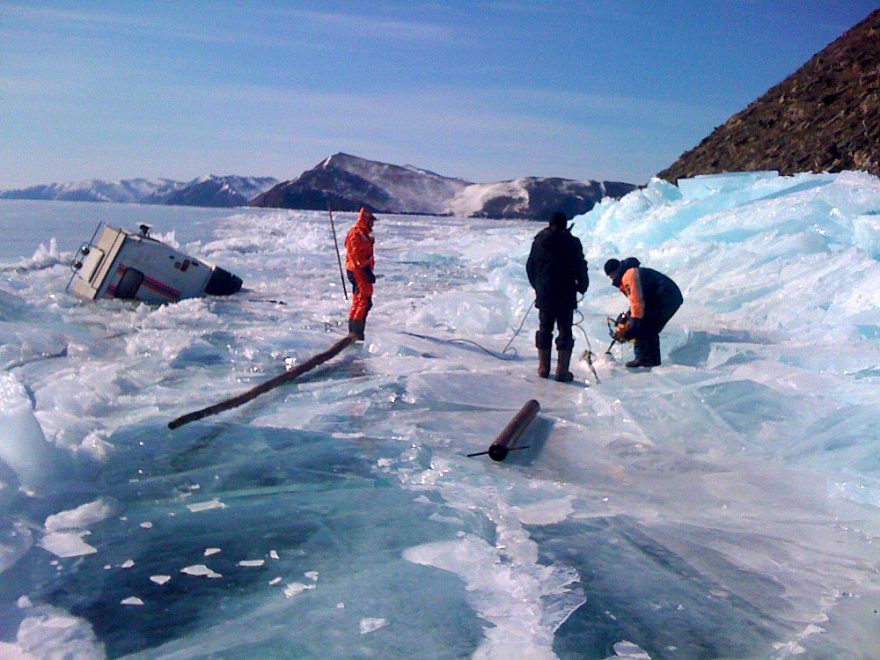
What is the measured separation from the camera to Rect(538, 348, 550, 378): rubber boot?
692cm

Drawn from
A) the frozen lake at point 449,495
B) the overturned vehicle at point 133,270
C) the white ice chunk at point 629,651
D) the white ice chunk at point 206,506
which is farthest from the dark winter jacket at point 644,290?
the overturned vehicle at point 133,270

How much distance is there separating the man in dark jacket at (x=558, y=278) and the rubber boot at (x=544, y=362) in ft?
0.09

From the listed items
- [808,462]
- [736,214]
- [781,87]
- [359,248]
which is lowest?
[808,462]

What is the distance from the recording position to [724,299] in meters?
9.26

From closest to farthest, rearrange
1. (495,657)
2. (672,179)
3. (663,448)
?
(495,657), (663,448), (672,179)

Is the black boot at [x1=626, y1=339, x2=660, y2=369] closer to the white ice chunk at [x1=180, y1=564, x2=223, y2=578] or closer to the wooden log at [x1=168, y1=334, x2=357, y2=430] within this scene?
the wooden log at [x1=168, y1=334, x2=357, y2=430]

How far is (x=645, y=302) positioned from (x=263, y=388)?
10.8 ft

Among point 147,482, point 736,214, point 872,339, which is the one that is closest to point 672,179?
point 736,214

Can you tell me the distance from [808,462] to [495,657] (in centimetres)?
285

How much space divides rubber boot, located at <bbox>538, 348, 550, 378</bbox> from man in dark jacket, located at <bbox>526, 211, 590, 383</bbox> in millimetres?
27

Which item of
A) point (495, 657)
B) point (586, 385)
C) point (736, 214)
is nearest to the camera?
point (495, 657)

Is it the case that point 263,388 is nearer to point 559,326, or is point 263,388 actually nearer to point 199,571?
point 559,326

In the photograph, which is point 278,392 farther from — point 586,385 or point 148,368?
point 586,385

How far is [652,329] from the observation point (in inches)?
270
